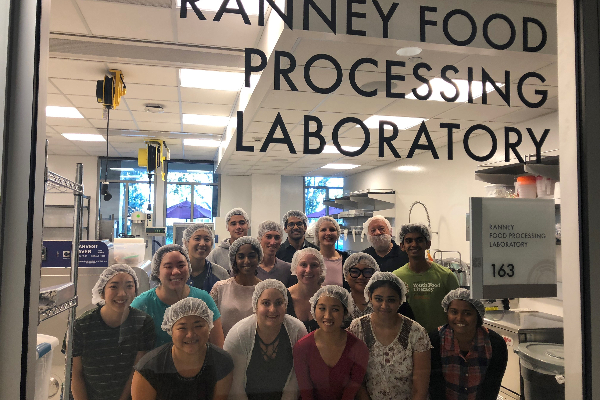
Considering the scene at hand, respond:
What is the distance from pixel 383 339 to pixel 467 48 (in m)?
0.99

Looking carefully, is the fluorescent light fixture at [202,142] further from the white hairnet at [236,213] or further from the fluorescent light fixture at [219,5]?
the fluorescent light fixture at [219,5]

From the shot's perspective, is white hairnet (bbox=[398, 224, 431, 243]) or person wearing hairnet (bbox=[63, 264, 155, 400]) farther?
white hairnet (bbox=[398, 224, 431, 243])

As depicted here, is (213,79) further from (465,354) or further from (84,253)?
(465,354)

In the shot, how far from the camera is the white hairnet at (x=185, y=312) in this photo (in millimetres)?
1057

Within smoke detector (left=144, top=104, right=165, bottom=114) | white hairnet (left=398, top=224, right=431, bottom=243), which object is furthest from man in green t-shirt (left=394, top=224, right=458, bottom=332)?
smoke detector (left=144, top=104, right=165, bottom=114)

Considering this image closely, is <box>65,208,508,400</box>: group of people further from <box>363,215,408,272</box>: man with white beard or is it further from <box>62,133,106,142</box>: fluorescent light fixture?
<box>62,133,106,142</box>: fluorescent light fixture

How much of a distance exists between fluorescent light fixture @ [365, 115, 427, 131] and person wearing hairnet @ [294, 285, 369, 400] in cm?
52

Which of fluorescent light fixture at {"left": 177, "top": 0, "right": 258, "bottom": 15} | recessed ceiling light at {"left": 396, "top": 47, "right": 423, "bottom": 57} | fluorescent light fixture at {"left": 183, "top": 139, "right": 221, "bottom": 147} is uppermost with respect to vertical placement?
fluorescent light fixture at {"left": 177, "top": 0, "right": 258, "bottom": 15}

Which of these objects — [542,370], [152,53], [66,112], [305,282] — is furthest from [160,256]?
[542,370]

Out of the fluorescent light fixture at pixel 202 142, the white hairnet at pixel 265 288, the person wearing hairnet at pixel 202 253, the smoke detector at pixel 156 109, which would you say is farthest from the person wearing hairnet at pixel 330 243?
the smoke detector at pixel 156 109

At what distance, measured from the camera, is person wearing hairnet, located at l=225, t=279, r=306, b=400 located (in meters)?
1.10

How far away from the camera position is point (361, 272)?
1.35 m

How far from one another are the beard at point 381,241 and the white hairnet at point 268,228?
356 millimetres

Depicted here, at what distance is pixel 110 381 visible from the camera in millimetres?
1046
